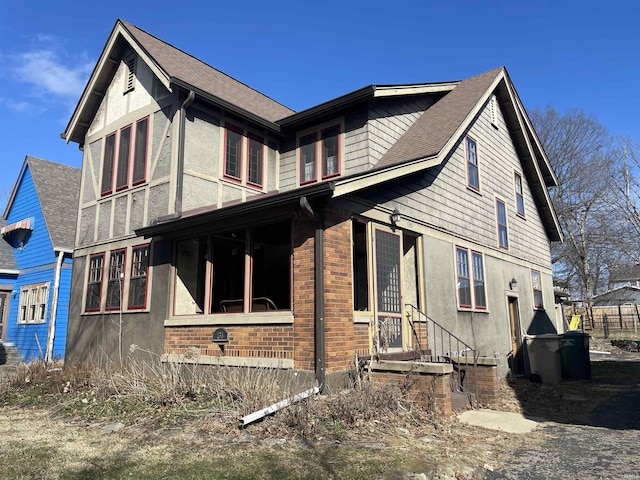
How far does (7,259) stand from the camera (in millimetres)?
19312

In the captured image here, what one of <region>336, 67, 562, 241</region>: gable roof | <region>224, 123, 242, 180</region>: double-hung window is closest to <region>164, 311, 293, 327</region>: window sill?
<region>336, 67, 562, 241</region>: gable roof

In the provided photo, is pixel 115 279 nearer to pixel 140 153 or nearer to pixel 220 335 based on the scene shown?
pixel 140 153

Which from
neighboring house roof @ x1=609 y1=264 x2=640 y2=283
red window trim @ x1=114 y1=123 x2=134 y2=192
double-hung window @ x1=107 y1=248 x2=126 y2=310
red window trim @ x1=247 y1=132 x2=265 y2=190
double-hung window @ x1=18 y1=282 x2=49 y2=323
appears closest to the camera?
double-hung window @ x1=107 y1=248 x2=126 y2=310

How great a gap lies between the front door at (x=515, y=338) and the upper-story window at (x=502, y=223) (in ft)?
6.05

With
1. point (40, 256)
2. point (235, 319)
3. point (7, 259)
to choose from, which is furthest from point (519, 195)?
point (7, 259)

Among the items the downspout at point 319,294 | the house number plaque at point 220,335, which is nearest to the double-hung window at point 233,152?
the house number plaque at point 220,335

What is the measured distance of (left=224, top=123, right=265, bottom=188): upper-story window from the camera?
12.3 m

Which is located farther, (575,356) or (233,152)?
(575,356)

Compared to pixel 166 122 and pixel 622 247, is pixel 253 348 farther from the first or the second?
pixel 622 247

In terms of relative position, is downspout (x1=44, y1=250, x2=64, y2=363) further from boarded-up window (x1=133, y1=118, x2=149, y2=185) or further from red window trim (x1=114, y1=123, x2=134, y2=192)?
boarded-up window (x1=133, y1=118, x2=149, y2=185)

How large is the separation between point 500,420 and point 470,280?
5.69 m

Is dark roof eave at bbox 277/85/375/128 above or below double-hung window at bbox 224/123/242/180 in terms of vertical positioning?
above

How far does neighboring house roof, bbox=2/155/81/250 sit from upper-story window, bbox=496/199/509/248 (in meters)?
14.7

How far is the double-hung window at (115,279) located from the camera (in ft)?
39.3
